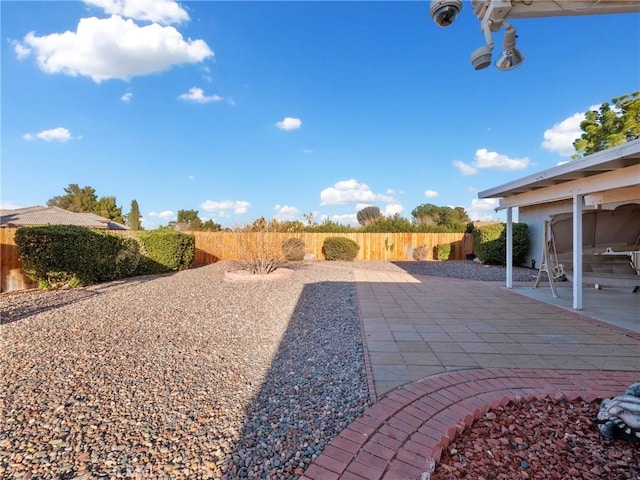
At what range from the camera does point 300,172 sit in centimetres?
1688

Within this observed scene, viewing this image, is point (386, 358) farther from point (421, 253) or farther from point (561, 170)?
point (421, 253)

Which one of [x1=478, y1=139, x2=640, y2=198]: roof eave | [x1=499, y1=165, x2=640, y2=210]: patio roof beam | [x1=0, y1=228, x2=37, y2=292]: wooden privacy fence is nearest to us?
[x1=478, y1=139, x2=640, y2=198]: roof eave

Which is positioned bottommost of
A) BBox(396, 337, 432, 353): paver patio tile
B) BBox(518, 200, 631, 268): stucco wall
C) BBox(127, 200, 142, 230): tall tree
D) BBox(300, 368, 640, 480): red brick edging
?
BBox(396, 337, 432, 353): paver patio tile

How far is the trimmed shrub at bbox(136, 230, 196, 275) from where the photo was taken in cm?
1000

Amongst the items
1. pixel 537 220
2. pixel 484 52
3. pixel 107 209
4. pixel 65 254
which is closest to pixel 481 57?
pixel 484 52

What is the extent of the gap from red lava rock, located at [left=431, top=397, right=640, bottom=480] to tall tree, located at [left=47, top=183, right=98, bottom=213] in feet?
→ 124

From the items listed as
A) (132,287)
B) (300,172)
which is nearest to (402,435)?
(132,287)

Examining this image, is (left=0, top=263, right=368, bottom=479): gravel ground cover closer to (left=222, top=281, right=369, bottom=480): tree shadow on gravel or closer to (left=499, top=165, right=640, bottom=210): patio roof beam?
(left=222, top=281, right=369, bottom=480): tree shadow on gravel

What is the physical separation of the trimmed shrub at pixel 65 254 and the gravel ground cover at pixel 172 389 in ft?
5.05

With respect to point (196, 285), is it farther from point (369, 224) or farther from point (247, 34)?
point (369, 224)

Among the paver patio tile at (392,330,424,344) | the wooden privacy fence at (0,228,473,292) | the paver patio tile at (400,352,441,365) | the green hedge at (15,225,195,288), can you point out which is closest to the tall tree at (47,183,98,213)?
the wooden privacy fence at (0,228,473,292)

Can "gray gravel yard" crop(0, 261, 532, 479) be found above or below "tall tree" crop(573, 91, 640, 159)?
below

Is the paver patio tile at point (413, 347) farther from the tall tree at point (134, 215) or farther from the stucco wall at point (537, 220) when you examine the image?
the tall tree at point (134, 215)

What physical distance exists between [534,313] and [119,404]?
18.2 ft
